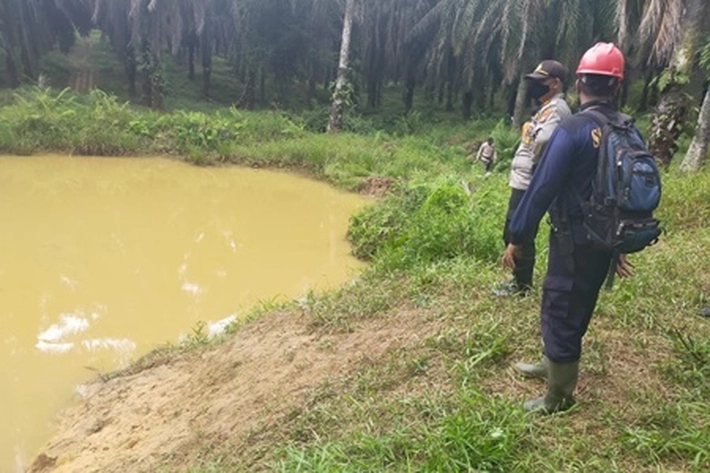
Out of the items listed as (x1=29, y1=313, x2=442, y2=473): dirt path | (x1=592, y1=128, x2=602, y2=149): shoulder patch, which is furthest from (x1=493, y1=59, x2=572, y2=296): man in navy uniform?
(x1=592, y1=128, x2=602, y2=149): shoulder patch

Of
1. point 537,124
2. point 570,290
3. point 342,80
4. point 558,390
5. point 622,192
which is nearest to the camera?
point 622,192

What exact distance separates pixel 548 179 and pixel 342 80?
18.8 meters

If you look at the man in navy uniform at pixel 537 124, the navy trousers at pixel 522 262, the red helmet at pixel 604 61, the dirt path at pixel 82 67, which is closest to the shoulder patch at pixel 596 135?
the red helmet at pixel 604 61

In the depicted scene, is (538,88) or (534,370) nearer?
(534,370)

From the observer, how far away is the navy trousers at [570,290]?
8.86 ft

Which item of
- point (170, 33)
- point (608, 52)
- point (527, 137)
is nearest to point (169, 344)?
point (527, 137)

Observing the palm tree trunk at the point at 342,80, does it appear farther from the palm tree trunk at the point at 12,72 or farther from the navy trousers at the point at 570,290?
the navy trousers at the point at 570,290

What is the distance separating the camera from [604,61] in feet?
8.57

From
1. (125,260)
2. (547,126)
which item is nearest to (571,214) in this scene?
(547,126)

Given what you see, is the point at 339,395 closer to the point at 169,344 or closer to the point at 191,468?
the point at 191,468

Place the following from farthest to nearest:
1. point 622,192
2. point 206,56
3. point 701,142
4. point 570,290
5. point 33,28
Result: point 206,56 → point 33,28 → point 701,142 → point 570,290 → point 622,192

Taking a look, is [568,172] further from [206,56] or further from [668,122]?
[206,56]

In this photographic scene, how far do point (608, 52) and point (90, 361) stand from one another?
5.41 m

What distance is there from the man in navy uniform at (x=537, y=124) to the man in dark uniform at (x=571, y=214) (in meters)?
0.96
